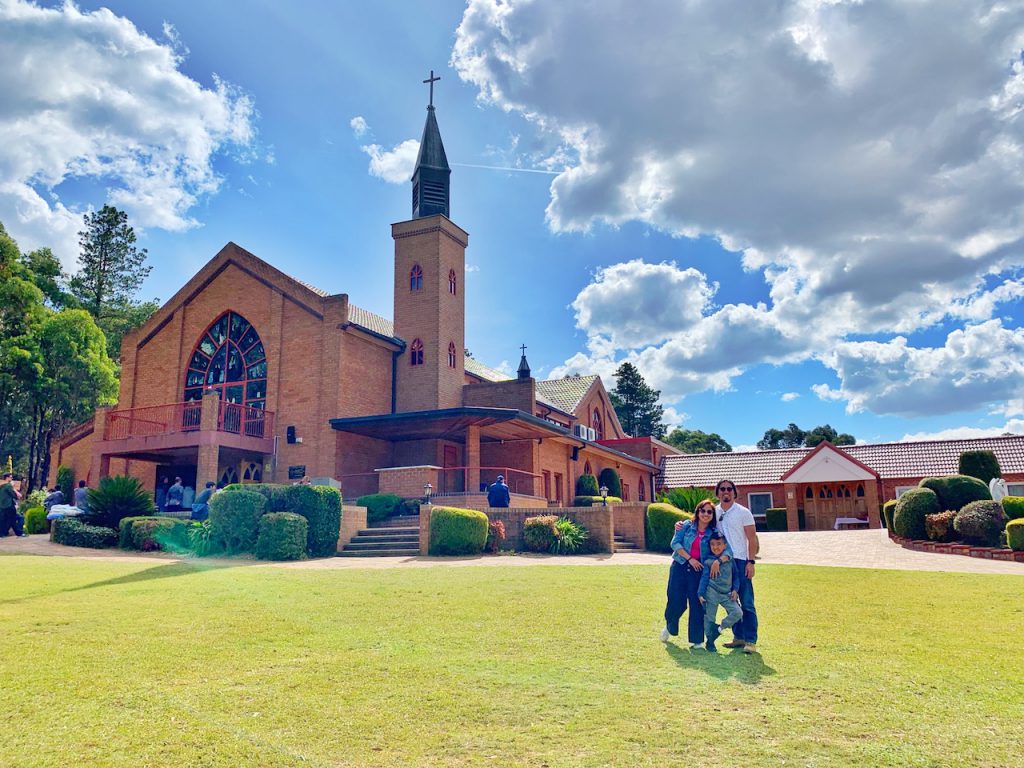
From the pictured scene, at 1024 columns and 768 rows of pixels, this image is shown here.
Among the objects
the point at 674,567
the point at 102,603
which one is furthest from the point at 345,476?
the point at 674,567

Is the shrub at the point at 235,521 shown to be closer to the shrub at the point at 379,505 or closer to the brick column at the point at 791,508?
the shrub at the point at 379,505

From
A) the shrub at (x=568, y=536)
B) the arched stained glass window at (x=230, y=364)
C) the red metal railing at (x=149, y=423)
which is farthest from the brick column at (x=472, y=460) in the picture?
the red metal railing at (x=149, y=423)

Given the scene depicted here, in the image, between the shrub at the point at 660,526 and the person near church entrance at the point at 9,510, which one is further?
the person near church entrance at the point at 9,510

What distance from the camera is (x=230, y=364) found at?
2725cm

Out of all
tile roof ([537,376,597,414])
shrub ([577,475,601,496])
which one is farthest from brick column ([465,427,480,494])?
tile roof ([537,376,597,414])

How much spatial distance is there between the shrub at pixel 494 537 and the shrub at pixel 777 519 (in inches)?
810

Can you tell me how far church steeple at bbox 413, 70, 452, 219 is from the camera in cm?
2914

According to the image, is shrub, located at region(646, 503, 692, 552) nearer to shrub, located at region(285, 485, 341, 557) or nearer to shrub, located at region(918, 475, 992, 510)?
shrub, located at region(918, 475, 992, 510)

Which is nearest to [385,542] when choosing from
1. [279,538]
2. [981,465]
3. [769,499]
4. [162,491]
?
[279,538]

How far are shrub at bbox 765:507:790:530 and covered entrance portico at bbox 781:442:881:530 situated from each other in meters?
0.15

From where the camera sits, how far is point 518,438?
26.4 m

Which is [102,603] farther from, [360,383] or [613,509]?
[360,383]

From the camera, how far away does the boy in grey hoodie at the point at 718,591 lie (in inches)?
280

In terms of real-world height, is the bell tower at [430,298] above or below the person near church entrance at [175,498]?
above
